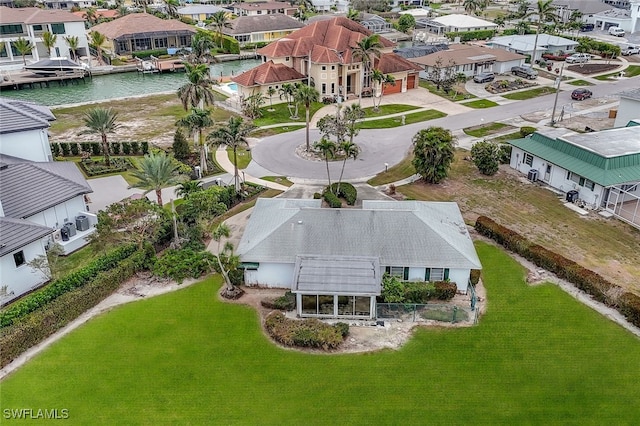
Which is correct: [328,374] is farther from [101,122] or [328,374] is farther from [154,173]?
[101,122]

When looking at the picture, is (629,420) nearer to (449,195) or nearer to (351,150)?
(449,195)

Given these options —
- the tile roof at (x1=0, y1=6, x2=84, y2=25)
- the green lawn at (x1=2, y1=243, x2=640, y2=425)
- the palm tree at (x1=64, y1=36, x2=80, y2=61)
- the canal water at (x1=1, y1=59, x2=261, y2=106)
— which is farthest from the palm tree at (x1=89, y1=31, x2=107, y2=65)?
the green lawn at (x1=2, y1=243, x2=640, y2=425)

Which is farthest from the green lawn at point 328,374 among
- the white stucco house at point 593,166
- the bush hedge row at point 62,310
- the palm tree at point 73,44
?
the palm tree at point 73,44

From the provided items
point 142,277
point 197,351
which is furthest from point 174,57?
point 197,351

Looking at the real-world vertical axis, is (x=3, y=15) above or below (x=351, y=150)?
above

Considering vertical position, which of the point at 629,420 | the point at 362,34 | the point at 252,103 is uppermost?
the point at 362,34

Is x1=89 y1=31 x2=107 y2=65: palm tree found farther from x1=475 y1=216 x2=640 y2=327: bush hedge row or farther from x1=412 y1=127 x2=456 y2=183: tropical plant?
x1=475 y1=216 x2=640 y2=327: bush hedge row

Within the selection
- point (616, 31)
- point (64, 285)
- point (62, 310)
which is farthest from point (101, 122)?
point (616, 31)
